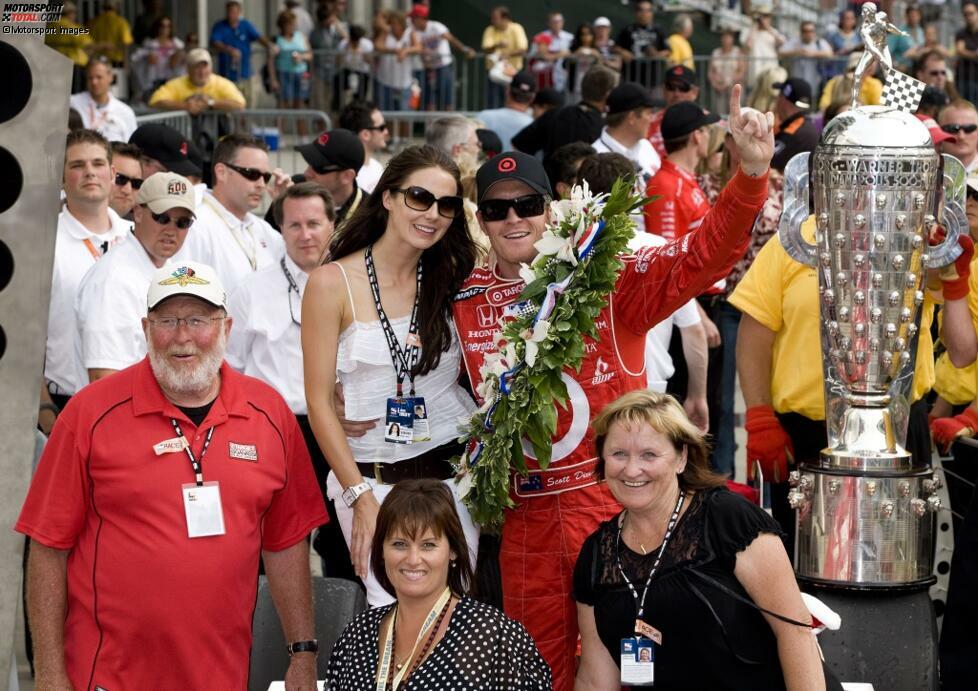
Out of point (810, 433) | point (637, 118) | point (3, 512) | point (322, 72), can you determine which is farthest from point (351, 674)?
point (322, 72)

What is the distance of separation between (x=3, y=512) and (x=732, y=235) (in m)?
2.10

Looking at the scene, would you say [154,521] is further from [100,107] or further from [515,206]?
[100,107]

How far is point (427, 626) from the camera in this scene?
4.09 m

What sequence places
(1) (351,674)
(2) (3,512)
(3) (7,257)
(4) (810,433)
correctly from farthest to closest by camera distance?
1. (4) (810,433)
2. (1) (351,674)
3. (2) (3,512)
4. (3) (7,257)

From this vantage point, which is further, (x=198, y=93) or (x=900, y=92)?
(x=198, y=93)

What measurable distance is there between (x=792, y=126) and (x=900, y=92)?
5.12 meters

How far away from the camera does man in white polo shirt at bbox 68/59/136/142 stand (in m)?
12.2

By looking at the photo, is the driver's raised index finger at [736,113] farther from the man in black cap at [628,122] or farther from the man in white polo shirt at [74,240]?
the man in black cap at [628,122]

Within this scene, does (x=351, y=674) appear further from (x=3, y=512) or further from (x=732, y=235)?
(x=732, y=235)

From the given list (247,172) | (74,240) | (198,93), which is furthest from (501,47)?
(74,240)

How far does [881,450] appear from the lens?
4848mm

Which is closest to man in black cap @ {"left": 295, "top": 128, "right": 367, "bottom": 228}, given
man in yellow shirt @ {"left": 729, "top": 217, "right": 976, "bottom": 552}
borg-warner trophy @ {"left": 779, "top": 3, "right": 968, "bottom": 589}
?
man in yellow shirt @ {"left": 729, "top": 217, "right": 976, "bottom": 552}

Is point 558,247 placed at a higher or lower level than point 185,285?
higher

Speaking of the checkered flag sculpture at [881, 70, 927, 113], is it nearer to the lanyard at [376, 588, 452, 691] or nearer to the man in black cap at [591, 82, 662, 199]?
the lanyard at [376, 588, 452, 691]
